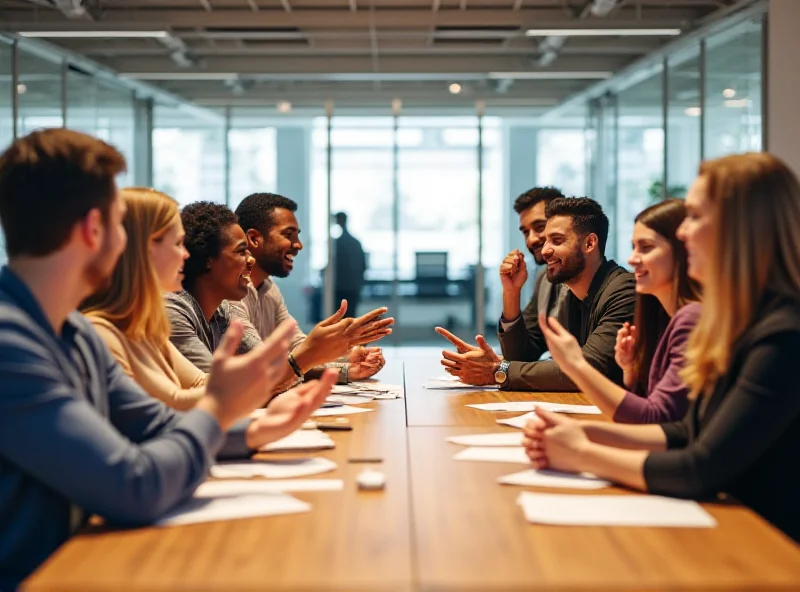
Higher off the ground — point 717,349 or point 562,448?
point 717,349

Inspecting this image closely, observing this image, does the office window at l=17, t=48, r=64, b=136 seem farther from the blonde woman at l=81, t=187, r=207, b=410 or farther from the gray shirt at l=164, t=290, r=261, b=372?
the blonde woman at l=81, t=187, r=207, b=410

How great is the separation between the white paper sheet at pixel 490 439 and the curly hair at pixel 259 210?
2.51 m

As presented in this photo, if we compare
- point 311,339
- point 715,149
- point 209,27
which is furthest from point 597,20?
point 311,339

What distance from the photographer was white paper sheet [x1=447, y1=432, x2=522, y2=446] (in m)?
2.64

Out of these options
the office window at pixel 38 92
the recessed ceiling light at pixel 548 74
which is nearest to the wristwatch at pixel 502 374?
the office window at pixel 38 92

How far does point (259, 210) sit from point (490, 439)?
268 cm

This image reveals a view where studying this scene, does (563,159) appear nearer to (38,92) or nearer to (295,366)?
(38,92)

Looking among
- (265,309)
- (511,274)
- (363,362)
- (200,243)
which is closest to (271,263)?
(265,309)

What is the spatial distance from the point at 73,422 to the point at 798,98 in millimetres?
6631

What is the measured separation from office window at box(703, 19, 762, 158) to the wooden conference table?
6234 millimetres

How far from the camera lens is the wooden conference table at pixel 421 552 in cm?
153

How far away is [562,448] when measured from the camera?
219 centimetres

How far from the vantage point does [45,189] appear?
177 cm

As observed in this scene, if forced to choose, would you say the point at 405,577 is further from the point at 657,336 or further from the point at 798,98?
the point at 798,98
